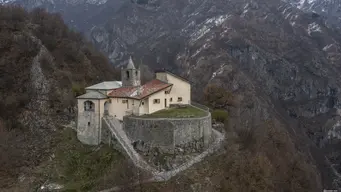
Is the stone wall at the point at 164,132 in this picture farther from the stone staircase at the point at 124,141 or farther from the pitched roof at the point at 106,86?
the pitched roof at the point at 106,86

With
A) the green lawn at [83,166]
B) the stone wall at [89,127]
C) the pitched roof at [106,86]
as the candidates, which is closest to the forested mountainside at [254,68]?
the green lawn at [83,166]

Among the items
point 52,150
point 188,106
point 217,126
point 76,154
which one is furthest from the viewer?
point 217,126

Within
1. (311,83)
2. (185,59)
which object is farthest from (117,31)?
(311,83)

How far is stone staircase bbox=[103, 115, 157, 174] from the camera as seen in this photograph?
32666mm

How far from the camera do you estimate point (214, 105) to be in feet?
179

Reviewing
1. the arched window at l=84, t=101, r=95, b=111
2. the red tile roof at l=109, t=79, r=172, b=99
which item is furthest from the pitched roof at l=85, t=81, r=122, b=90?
the arched window at l=84, t=101, r=95, b=111

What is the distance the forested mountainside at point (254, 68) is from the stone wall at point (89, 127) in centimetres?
1070

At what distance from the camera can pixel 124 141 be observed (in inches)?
1368

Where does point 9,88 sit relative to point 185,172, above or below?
above

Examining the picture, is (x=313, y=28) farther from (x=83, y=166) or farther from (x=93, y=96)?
(x=83, y=166)

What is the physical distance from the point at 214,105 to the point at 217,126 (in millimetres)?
9441

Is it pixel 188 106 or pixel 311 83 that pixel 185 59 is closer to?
pixel 311 83

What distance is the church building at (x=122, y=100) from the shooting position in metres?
36.6

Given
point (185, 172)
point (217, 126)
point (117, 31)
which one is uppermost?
point (117, 31)
